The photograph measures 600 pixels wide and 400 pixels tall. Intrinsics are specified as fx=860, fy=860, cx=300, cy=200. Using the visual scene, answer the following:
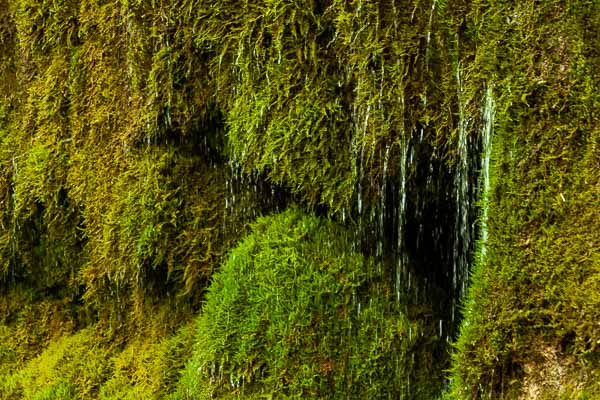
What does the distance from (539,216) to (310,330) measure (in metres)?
0.99

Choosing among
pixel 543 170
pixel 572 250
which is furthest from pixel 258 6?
pixel 572 250

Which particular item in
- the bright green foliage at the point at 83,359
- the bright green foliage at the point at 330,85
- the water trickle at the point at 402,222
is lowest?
the bright green foliage at the point at 83,359

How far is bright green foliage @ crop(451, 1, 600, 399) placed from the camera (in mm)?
2545

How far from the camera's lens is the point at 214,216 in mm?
3922

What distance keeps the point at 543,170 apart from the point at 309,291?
1017 mm

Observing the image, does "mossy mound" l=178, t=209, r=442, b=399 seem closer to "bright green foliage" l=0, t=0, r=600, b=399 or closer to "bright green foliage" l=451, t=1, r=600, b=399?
"bright green foliage" l=0, t=0, r=600, b=399

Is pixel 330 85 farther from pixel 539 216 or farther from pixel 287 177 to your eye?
pixel 539 216

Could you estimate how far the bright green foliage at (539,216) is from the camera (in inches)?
100

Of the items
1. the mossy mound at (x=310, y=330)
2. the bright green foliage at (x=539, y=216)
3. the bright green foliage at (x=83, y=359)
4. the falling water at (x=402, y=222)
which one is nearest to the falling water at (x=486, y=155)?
the bright green foliage at (x=539, y=216)

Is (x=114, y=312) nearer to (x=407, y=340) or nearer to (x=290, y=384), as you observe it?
(x=290, y=384)

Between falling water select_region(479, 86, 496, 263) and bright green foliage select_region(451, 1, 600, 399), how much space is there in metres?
0.03

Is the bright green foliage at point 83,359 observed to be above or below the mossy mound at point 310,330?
below

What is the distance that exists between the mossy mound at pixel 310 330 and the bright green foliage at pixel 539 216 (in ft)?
1.57

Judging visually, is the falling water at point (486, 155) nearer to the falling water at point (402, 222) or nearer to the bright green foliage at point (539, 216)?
the bright green foliage at point (539, 216)
